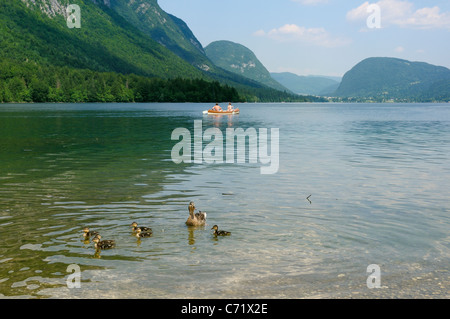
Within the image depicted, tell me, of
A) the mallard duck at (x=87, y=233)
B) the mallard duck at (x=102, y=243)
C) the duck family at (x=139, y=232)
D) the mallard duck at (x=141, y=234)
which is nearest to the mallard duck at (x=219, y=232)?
the duck family at (x=139, y=232)

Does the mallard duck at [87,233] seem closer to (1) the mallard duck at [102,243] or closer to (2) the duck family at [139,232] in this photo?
(2) the duck family at [139,232]

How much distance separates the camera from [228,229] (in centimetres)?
1609

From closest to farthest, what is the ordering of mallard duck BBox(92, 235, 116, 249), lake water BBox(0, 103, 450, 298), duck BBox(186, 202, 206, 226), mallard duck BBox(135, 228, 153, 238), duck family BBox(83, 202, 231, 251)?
1. lake water BBox(0, 103, 450, 298)
2. mallard duck BBox(92, 235, 116, 249)
3. duck family BBox(83, 202, 231, 251)
4. mallard duck BBox(135, 228, 153, 238)
5. duck BBox(186, 202, 206, 226)

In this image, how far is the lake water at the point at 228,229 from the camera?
11.3 metres

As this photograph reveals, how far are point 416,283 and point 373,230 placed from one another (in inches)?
188

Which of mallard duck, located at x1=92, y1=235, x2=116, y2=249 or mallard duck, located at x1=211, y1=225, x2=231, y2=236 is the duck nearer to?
mallard duck, located at x1=211, y1=225, x2=231, y2=236

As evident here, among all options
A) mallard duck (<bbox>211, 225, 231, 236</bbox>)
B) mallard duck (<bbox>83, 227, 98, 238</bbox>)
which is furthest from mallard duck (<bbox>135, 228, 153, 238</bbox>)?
mallard duck (<bbox>211, 225, 231, 236</bbox>)

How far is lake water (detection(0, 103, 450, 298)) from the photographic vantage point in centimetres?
1127

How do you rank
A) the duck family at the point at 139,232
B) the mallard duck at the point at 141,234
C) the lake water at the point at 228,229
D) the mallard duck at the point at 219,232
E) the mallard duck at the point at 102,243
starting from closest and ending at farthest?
the lake water at the point at 228,229, the mallard duck at the point at 102,243, the duck family at the point at 139,232, the mallard duck at the point at 141,234, the mallard duck at the point at 219,232

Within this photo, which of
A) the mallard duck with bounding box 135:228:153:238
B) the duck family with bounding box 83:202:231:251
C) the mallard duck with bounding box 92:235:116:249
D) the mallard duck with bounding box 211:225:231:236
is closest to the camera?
the mallard duck with bounding box 92:235:116:249

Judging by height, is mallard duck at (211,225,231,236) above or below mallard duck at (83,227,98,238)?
below

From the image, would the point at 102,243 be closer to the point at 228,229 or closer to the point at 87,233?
the point at 87,233

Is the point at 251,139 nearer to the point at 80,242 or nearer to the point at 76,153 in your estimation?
the point at 76,153
